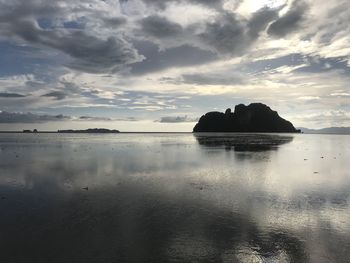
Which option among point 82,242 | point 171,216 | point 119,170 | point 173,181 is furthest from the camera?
point 119,170

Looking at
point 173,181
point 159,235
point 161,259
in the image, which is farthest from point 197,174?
point 161,259

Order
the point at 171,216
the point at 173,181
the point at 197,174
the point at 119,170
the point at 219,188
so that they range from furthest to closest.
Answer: the point at 119,170
the point at 197,174
the point at 173,181
the point at 219,188
the point at 171,216

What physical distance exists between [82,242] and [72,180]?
637 inches

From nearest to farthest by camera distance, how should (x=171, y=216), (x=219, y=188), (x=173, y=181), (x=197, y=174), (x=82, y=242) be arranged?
(x=82, y=242) < (x=171, y=216) < (x=219, y=188) < (x=173, y=181) < (x=197, y=174)

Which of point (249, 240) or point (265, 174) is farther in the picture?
point (265, 174)

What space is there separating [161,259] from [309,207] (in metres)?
11.6

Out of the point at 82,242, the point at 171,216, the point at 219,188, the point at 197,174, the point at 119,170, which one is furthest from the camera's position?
the point at 119,170

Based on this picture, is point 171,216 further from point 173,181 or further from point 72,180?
point 72,180

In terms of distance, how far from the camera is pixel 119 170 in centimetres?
3562

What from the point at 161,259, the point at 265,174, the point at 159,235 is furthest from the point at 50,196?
the point at 265,174

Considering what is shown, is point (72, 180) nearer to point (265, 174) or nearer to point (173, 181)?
point (173, 181)

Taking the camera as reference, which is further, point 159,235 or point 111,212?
point 111,212

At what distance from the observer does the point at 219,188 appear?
25.1 meters

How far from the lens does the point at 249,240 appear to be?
13.7 m
